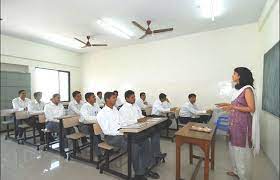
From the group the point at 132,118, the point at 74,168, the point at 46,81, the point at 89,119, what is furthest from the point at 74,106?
the point at 46,81

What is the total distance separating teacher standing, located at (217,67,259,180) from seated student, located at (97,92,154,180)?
3.69 ft

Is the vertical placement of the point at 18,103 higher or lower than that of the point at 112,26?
lower

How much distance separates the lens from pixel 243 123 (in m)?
2.02

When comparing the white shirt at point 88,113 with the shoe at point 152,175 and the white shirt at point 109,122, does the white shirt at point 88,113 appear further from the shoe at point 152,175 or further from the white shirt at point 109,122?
the shoe at point 152,175

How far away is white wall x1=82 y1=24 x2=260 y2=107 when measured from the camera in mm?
4383

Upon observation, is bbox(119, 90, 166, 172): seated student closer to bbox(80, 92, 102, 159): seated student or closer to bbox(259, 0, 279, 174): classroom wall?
bbox(80, 92, 102, 159): seated student

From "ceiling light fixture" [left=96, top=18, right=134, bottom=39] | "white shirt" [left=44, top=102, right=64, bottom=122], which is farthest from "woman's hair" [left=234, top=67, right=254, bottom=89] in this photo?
"white shirt" [left=44, top=102, right=64, bottom=122]

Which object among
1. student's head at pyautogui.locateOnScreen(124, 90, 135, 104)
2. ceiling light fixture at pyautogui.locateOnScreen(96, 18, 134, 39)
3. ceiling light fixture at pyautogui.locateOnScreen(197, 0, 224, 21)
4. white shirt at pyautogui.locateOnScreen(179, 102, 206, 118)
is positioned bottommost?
white shirt at pyautogui.locateOnScreen(179, 102, 206, 118)

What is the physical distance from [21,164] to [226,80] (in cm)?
470

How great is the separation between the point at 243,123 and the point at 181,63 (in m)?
3.36

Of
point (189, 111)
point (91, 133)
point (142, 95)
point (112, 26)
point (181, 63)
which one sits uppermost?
point (112, 26)

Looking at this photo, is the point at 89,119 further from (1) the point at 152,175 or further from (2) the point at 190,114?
(2) the point at 190,114

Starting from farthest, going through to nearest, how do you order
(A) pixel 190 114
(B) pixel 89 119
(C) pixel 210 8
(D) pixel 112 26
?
(A) pixel 190 114, (D) pixel 112 26, (C) pixel 210 8, (B) pixel 89 119

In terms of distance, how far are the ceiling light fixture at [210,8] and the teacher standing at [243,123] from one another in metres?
1.72
